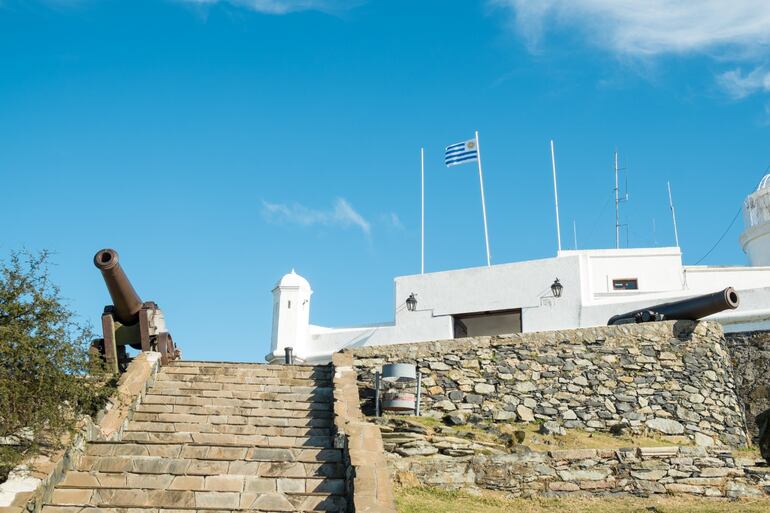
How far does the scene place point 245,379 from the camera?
1369 cm

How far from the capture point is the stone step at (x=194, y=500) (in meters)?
8.20

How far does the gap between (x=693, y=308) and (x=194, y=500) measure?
1185cm

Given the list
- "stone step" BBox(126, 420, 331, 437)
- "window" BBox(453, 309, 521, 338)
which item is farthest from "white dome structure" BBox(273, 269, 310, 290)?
"stone step" BBox(126, 420, 331, 437)

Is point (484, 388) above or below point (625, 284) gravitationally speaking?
below

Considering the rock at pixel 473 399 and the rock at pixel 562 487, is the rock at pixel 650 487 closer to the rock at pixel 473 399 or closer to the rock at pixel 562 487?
the rock at pixel 562 487

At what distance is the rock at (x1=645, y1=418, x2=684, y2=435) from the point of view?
1541 cm

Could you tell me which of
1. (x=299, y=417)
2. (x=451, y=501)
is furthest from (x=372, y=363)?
(x=451, y=501)

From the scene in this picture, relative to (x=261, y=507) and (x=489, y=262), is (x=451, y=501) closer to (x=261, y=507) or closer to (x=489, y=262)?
(x=261, y=507)

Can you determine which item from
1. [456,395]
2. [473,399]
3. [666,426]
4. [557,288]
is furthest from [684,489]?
[557,288]

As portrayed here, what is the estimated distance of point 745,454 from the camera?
1480 centimetres

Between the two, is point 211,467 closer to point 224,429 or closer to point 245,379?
point 224,429

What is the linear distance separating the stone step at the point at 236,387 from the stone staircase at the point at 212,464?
64 cm

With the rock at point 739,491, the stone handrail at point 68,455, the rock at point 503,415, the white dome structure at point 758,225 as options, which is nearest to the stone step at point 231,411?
the stone handrail at point 68,455

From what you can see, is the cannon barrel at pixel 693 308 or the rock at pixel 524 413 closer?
the rock at pixel 524 413
